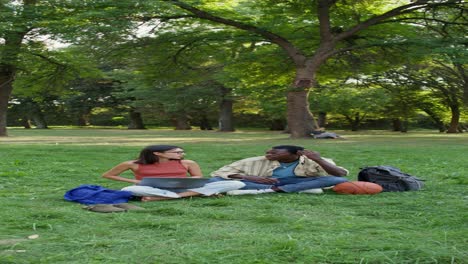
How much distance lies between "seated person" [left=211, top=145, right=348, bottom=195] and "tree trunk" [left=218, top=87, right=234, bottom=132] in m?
29.8

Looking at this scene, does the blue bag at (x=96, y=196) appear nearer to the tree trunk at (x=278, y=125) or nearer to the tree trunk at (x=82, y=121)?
the tree trunk at (x=278, y=125)

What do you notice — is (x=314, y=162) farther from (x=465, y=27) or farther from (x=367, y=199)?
(x=465, y=27)

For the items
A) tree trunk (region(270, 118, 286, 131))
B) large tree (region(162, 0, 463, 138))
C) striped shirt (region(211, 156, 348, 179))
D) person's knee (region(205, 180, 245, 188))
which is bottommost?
tree trunk (region(270, 118, 286, 131))

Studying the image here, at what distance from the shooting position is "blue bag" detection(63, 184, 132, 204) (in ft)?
18.7

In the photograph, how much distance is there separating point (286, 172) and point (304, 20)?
59.2 ft

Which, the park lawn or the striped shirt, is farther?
the striped shirt

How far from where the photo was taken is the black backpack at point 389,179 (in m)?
6.90

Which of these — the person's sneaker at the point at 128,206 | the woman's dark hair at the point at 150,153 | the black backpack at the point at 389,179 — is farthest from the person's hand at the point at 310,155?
the person's sneaker at the point at 128,206

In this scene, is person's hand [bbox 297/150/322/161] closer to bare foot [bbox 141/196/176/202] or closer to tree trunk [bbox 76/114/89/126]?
bare foot [bbox 141/196/176/202]

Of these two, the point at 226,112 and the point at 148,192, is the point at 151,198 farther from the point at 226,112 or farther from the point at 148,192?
the point at 226,112

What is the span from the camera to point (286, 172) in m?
6.88

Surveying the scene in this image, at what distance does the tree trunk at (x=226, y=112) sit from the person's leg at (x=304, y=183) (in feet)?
98.3

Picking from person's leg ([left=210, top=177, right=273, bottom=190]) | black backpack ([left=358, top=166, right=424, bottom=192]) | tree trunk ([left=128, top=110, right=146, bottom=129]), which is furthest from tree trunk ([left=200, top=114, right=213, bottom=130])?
person's leg ([left=210, top=177, right=273, bottom=190])

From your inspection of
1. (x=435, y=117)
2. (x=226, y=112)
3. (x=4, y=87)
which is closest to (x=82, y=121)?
(x=226, y=112)
